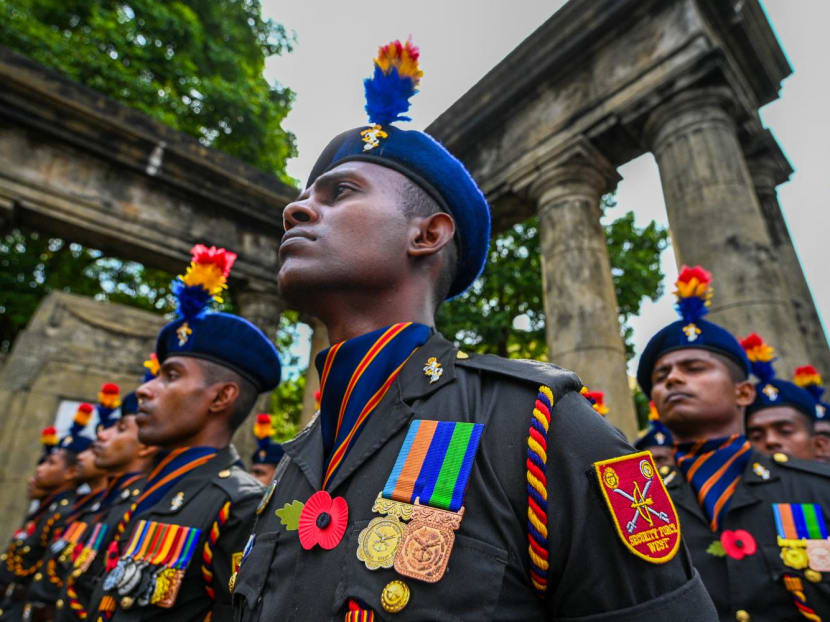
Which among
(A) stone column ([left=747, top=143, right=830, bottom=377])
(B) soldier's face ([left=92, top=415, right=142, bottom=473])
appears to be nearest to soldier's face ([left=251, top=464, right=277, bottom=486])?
(B) soldier's face ([left=92, top=415, right=142, bottom=473])

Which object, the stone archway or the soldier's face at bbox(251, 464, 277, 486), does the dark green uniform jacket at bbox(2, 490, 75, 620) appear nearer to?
the soldier's face at bbox(251, 464, 277, 486)

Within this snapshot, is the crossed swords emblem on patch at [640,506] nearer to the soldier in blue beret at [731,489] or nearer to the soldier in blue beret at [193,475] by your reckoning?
the soldier in blue beret at [731,489]

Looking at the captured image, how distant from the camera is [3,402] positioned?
805cm

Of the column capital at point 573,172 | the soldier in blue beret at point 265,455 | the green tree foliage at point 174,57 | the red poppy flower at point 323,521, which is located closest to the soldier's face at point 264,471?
the soldier in blue beret at point 265,455

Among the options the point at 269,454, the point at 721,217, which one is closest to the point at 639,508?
the point at 721,217

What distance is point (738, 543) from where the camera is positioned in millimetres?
2334

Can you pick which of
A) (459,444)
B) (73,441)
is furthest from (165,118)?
(459,444)

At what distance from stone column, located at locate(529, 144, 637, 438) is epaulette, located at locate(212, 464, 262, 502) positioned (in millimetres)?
3656

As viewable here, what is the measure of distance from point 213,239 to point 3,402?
13.3 ft

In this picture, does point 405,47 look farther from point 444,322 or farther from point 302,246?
point 444,322

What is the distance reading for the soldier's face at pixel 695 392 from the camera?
277 cm

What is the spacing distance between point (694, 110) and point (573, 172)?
1474 millimetres

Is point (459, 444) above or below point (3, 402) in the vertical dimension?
below

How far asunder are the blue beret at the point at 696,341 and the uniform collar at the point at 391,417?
2097 millimetres
